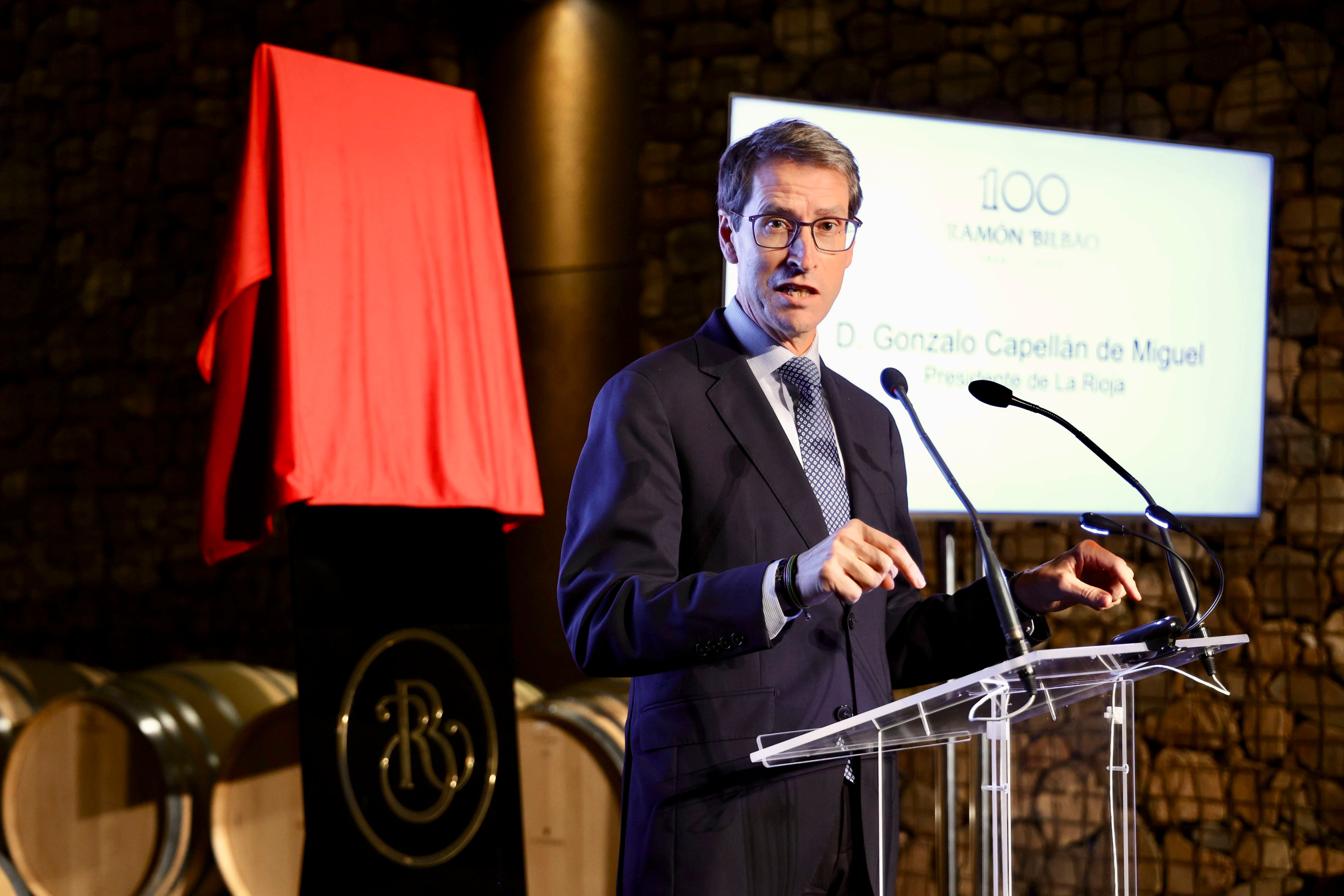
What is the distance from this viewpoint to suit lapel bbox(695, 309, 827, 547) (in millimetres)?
1450

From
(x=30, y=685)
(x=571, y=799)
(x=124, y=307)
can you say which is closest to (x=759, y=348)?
(x=571, y=799)

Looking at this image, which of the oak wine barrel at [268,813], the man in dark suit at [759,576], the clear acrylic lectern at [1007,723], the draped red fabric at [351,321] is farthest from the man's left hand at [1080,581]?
the oak wine barrel at [268,813]

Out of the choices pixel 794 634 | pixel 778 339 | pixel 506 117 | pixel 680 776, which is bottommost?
pixel 680 776

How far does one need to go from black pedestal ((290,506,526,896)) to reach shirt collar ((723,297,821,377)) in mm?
1176

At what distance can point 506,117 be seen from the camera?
12.8 ft

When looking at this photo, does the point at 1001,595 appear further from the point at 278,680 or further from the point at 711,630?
the point at 278,680

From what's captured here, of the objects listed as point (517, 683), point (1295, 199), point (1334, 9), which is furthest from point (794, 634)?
point (1334, 9)

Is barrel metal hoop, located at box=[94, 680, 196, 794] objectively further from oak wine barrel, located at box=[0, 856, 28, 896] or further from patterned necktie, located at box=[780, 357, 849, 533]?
patterned necktie, located at box=[780, 357, 849, 533]

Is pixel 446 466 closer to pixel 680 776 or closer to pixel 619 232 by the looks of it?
pixel 680 776

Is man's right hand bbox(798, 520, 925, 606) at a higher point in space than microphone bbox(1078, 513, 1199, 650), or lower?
higher

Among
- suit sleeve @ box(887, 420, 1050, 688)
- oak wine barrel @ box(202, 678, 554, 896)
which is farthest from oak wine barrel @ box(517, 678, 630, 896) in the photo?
suit sleeve @ box(887, 420, 1050, 688)

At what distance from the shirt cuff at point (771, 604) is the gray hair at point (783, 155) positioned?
0.60 m

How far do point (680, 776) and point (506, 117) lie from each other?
9.93 ft

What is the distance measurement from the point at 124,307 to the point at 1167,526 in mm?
4240
